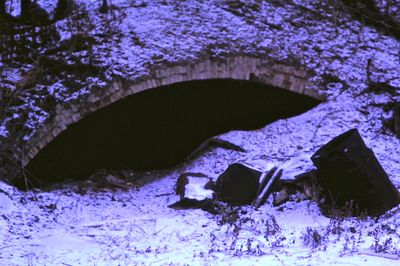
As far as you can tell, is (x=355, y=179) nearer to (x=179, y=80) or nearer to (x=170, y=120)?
(x=179, y=80)

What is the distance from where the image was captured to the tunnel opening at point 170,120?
923 centimetres

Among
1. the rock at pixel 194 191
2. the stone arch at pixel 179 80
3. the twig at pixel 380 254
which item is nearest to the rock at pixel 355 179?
the twig at pixel 380 254

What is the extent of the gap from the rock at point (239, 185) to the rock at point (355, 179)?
107 centimetres

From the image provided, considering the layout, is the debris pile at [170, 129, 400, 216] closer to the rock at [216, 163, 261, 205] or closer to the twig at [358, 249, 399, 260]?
the rock at [216, 163, 261, 205]

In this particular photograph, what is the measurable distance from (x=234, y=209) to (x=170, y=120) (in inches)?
116

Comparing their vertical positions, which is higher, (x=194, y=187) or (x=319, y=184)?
(x=319, y=184)

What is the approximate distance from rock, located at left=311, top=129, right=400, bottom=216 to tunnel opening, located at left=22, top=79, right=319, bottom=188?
10.2 feet

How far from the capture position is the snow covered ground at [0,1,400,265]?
18.8 feet

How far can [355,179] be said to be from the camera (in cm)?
670

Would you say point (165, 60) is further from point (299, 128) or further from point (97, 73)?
point (299, 128)

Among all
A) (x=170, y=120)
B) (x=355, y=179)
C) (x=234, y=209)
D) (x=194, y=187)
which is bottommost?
(x=234, y=209)

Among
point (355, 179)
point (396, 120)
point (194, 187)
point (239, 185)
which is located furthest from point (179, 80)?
point (355, 179)

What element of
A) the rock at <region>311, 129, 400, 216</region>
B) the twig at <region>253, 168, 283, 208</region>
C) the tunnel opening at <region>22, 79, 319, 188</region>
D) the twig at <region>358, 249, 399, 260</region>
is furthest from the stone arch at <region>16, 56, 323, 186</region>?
the twig at <region>358, 249, 399, 260</region>

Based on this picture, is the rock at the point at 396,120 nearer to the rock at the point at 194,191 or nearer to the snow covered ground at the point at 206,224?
the snow covered ground at the point at 206,224
